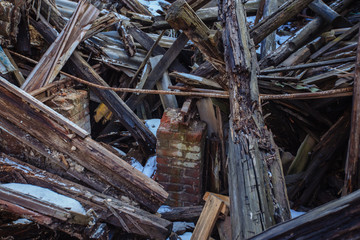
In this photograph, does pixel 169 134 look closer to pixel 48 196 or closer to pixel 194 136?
pixel 194 136

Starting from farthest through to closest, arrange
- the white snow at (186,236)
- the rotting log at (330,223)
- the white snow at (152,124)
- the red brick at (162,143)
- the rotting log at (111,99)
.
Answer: the white snow at (152,124) → the rotting log at (111,99) → the red brick at (162,143) → the white snow at (186,236) → the rotting log at (330,223)

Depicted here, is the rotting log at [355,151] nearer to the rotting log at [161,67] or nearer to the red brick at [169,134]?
the red brick at [169,134]

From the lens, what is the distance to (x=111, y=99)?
2.89 meters

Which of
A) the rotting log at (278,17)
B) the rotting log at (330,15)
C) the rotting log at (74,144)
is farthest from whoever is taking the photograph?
the rotting log at (330,15)

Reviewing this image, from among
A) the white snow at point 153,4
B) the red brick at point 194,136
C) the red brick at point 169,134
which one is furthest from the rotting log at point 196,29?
the white snow at point 153,4

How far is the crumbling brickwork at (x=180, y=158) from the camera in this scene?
2373mm

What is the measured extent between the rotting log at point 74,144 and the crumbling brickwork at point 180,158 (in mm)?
664

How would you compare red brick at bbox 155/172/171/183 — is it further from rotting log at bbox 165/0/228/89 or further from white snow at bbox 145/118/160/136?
rotting log at bbox 165/0/228/89

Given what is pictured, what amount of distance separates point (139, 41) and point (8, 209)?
2.50m

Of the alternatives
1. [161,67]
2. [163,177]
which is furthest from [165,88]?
[163,177]

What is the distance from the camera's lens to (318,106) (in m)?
2.53

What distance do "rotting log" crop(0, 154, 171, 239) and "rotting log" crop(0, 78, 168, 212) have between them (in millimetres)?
117

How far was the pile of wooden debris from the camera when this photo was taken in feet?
4.62

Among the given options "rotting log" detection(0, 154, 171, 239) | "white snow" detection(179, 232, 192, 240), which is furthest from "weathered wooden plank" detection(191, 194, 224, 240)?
"white snow" detection(179, 232, 192, 240)
